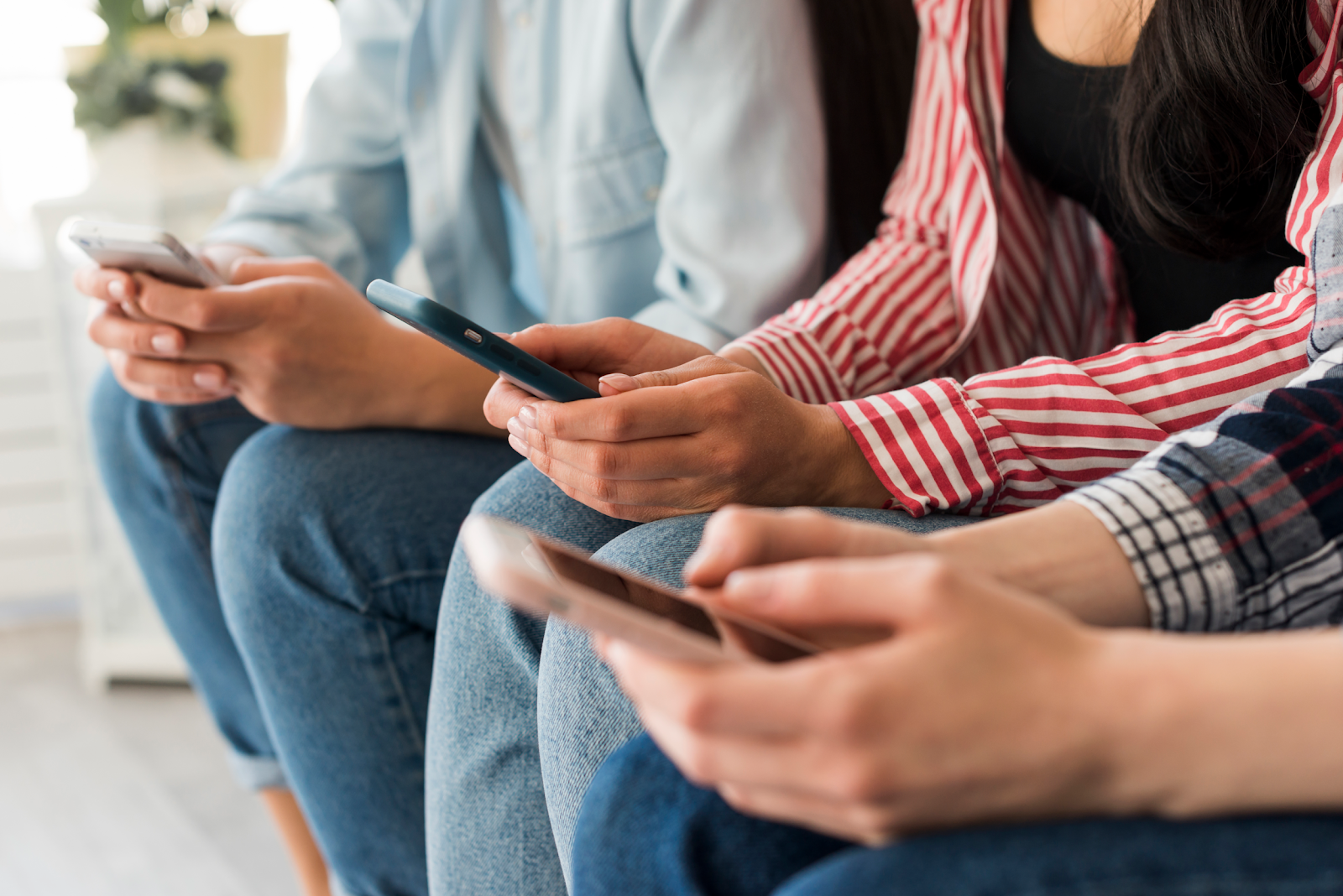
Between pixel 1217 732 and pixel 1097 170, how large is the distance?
21.1 inches

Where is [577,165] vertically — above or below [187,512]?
above

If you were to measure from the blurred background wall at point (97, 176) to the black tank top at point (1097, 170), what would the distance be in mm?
926

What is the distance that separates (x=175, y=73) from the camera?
57.4 inches

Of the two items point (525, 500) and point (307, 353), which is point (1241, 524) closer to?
point (525, 500)

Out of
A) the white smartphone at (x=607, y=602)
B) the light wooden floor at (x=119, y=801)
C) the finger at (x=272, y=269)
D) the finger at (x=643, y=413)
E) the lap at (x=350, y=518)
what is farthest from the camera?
the light wooden floor at (x=119, y=801)

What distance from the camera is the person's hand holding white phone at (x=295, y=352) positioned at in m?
0.74

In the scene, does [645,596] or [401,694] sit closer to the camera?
[645,596]

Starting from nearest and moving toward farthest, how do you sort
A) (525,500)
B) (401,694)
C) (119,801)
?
1. (525,500)
2. (401,694)
3. (119,801)

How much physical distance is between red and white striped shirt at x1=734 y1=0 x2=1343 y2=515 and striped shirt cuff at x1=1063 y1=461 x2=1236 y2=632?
16cm

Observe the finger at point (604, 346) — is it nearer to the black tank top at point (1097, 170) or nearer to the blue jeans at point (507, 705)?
the blue jeans at point (507, 705)

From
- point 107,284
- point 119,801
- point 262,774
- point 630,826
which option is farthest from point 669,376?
point 119,801

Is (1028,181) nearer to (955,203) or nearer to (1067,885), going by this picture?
(955,203)

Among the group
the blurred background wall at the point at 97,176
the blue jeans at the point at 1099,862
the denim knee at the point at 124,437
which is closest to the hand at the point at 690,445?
the blue jeans at the point at 1099,862

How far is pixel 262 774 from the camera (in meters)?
0.88
